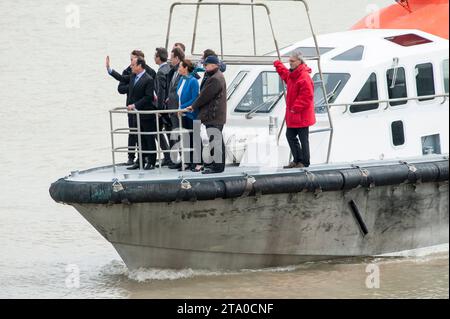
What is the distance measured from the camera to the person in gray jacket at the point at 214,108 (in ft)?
36.9

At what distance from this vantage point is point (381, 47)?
40.6 ft

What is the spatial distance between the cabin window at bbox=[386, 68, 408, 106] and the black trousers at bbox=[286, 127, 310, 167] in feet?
4.28

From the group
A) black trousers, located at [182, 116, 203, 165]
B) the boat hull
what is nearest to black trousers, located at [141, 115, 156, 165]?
black trousers, located at [182, 116, 203, 165]

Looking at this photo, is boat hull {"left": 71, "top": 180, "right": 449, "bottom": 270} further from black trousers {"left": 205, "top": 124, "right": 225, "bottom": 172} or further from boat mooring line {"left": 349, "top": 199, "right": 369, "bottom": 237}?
black trousers {"left": 205, "top": 124, "right": 225, "bottom": 172}

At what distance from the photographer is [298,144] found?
1151 cm

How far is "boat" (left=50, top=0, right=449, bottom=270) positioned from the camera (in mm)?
11023

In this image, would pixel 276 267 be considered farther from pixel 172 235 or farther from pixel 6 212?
pixel 6 212

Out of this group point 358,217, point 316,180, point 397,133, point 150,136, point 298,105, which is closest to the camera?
point 316,180

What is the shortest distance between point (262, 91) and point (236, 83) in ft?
1.38

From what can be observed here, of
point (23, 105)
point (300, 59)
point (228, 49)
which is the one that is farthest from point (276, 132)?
point (228, 49)

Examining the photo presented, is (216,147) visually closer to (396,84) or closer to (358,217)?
(358,217)

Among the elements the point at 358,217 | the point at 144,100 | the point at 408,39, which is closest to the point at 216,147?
the point at 144,100
